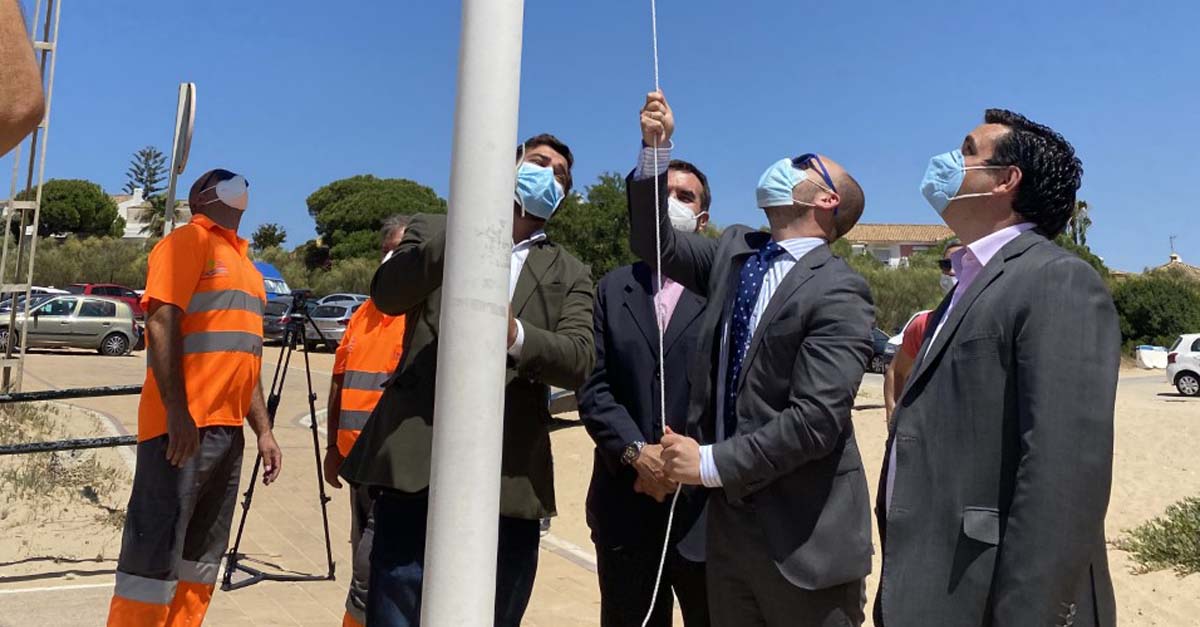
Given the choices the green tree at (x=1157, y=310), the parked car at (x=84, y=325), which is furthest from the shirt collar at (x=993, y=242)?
the green tree at (x=1157, y=310)

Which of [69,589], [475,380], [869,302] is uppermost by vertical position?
[869,302]

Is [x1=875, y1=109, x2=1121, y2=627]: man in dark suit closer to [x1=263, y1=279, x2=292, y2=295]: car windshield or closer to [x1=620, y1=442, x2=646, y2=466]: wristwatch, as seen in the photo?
[x1=620, y1=442, x2=646, y2=466]: wristwatch

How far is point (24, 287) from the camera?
8961mm

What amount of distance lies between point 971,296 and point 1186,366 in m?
26.0

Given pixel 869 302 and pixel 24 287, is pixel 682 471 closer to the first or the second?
pixel 869 302

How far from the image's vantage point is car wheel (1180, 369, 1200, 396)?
2453cm

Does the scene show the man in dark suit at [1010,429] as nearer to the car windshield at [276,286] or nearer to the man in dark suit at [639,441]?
the man in dark suit at [639,441]

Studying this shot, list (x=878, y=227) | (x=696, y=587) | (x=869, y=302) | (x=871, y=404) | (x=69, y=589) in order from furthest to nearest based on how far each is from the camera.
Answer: (x=878, y=227), (x=871, y=404), (x=69, y=589), (x=696, y=587), (x=869, y=302)

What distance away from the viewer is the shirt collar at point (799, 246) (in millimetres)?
3010

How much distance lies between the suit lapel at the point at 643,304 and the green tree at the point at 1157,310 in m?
43.1

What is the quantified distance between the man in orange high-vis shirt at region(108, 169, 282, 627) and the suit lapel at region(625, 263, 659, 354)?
1573mm

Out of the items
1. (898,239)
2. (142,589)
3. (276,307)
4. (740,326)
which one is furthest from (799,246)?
(898,239)

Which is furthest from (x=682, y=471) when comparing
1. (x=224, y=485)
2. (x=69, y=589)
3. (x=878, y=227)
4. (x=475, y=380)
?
(x=878, y=227)

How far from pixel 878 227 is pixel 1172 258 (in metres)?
37.2
